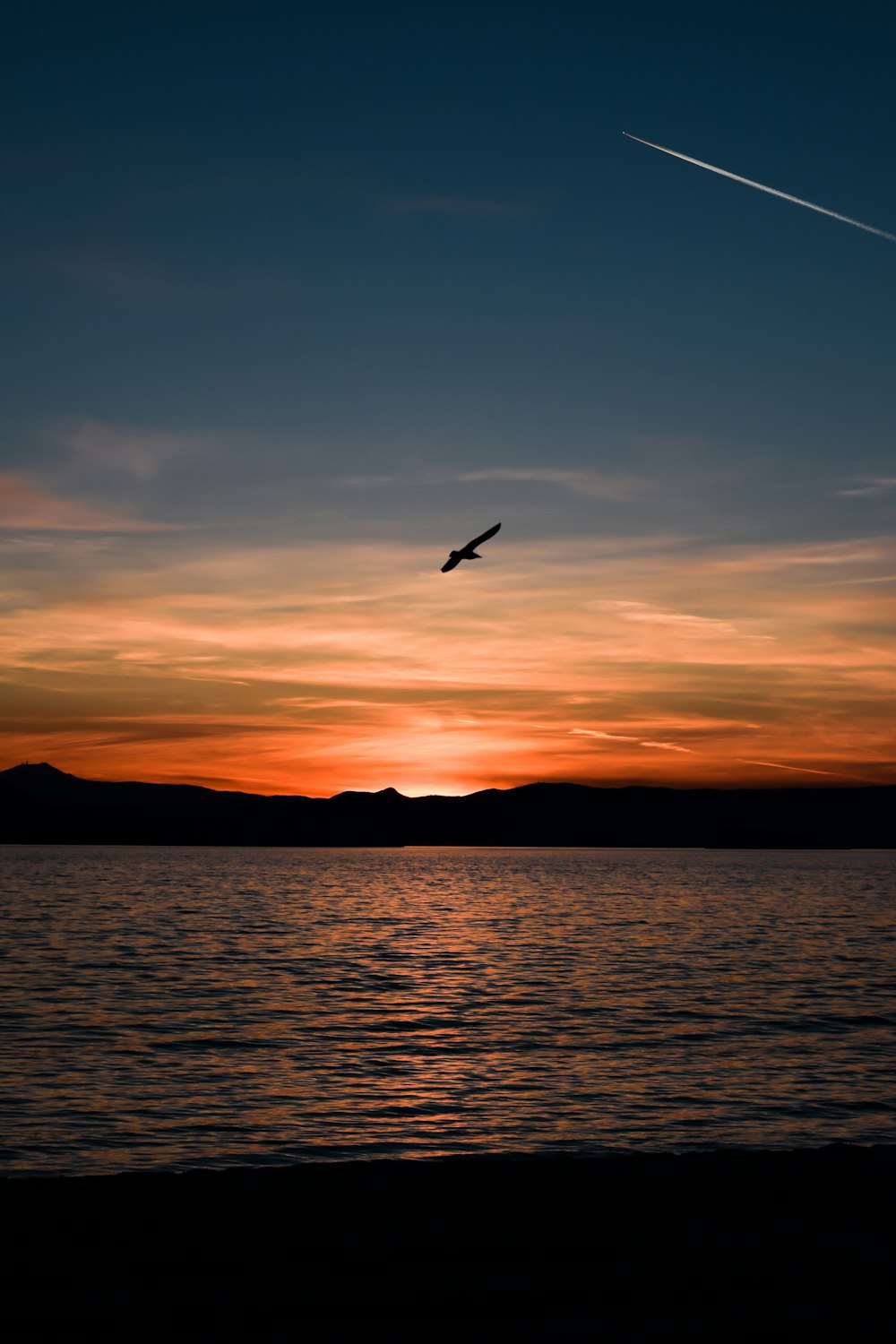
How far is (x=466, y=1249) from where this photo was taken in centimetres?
1335

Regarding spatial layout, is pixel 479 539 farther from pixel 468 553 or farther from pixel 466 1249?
pixel 466 1249

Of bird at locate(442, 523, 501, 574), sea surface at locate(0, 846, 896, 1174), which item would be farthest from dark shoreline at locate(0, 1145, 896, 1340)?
bird at locate(442, 523, 501, 574)

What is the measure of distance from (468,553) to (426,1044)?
14955 mm

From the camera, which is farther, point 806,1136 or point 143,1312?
point 806,1136

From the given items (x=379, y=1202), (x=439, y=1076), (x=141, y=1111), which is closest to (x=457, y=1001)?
(x=439, y=1076)

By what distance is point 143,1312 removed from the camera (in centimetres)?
1120

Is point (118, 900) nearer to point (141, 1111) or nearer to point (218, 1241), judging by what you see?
point (141, 1111)

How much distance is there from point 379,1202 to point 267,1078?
1467cm

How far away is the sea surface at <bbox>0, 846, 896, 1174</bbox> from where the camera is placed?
23.7 meters

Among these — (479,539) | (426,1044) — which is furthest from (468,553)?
(426,1044)

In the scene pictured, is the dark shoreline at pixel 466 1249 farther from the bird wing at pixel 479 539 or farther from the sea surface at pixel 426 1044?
the bird wing at pixel 479 539

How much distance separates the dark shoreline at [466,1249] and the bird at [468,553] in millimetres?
16396

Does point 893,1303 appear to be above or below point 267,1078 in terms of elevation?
above

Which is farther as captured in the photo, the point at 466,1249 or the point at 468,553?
the point at 468,553
